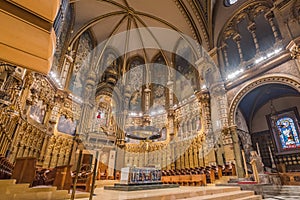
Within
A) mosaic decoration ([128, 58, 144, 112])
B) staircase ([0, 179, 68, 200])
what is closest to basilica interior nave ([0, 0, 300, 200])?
staircase ([0, 179, 68, 200])

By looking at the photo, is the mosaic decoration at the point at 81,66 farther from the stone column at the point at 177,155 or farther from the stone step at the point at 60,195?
the stone step at the point at 60,195

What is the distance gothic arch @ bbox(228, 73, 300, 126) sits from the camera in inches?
340

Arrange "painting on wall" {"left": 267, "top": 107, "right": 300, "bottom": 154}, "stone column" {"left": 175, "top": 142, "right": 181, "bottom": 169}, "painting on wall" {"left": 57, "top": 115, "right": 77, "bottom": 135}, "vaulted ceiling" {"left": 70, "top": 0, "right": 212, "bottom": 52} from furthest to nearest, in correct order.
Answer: "vaulted ceiling" {"left": 70, "top": 0, "right": 212, "bottom": 52} → "stone column" {"left": 175, "top": 142, "right": 181, "bottom": 169} → "painting on wall" {"left": 57, "top": 115, "right": 77, "bottom": 135} → "painting on wall" {"left": 267, "top": 107, "right": 300, "bottom": 154}

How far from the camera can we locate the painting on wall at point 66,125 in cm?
1299

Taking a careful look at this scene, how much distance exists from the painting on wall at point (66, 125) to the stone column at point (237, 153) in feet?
40.6

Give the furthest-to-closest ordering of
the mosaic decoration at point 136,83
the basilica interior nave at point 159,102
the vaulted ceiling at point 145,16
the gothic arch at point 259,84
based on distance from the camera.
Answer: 1. the mosaic decoration at point 136,83
2. the vaulted ceiling at point 145,16
3. the gothic arch at point 259,84
4. the basilica interior nave at point 159,102

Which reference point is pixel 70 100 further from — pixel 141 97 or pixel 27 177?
pixel 27 177

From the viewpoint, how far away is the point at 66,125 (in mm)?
13578

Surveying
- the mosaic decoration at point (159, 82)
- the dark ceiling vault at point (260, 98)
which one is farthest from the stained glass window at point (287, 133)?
the mosaic decoration at point (159, 82)

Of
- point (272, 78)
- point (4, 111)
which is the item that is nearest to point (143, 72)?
point (272, 78)

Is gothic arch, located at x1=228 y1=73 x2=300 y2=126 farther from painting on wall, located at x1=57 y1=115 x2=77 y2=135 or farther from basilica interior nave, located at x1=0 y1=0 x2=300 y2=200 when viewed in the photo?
painting on wall, located at x1=57 y1=115 x2=77 y2=135

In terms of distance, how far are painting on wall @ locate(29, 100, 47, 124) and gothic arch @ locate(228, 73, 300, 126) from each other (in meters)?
12.5

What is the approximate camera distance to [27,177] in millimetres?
4637

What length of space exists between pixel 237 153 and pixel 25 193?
10.7 metres
